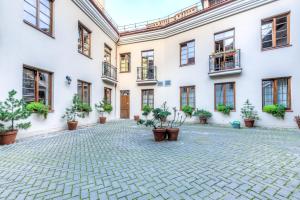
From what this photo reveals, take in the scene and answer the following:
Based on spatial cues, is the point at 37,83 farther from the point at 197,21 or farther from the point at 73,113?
the point at 197,21

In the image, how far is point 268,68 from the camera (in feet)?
30.3

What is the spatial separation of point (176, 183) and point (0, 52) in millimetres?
6753

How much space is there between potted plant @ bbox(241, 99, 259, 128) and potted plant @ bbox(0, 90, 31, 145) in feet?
34.5

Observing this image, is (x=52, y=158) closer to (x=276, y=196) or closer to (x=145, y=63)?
(x=276, y=196)

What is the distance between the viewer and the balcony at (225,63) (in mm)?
10172

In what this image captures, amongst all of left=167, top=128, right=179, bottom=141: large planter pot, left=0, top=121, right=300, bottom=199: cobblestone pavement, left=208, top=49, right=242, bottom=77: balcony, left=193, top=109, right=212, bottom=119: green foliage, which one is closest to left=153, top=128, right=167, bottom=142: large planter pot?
left=167, top=128, right=179, bottom=141: large planter pot

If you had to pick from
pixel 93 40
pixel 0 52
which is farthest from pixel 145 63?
pixel 0 52

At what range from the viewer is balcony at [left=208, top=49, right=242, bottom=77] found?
33.4ft

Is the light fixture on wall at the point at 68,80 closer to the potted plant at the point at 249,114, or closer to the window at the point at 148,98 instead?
the window at the point at 148,98

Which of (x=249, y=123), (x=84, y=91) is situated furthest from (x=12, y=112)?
(x=249, y=123)

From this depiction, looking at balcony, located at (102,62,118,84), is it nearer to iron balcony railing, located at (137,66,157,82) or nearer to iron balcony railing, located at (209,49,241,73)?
iron balcony railing, located at (137,66,157,82)

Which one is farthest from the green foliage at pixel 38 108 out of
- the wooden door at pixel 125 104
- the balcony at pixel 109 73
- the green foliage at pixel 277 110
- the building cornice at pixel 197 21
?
the green foliage at pixel 277 110

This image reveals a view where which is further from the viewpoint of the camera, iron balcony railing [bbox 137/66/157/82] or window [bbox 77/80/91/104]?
iron balcony railing [bbox 137/66/157/82]

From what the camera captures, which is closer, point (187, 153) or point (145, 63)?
point (187, 153)
